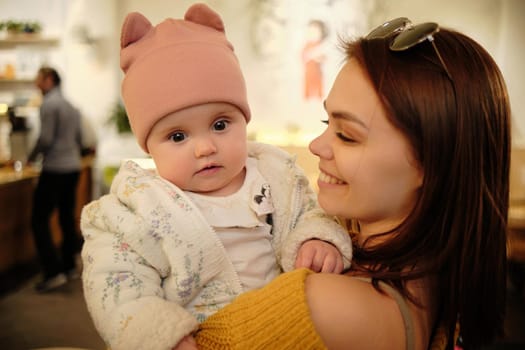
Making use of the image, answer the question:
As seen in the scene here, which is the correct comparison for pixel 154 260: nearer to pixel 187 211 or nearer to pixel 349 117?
pixel 187 211

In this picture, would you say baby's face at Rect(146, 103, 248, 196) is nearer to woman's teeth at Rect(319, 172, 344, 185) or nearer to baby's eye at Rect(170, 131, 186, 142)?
baby's eye at Rect(170, 131, 186, 142)

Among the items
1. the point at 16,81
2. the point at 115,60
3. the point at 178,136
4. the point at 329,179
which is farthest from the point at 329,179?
the point at 16,81

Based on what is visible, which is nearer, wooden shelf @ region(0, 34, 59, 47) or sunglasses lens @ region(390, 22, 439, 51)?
sunglasses lens @ region(390, 22, 439, 51)

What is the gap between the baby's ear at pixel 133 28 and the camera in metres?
0.96

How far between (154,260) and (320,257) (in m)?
0.33

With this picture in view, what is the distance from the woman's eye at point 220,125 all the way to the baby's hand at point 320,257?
0.32 metres

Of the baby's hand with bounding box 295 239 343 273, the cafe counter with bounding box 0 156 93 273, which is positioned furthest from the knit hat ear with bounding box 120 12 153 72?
the cafe counter with bounding box 0 156 93 273

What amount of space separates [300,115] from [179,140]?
14.6 feet

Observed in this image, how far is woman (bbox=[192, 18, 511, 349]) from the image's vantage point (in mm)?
728

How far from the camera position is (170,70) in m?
0.94

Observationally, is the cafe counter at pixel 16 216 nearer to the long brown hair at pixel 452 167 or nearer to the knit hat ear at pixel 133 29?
the knit hat ear at pixel 133 29

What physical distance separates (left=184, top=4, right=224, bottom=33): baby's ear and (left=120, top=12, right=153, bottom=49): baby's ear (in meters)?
0.11

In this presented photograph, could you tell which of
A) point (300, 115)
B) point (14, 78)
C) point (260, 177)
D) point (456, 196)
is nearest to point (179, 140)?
point (260, 177)

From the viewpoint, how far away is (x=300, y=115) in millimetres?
5316
